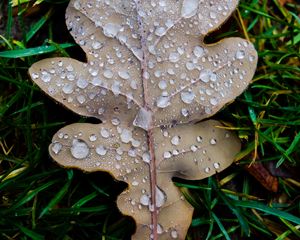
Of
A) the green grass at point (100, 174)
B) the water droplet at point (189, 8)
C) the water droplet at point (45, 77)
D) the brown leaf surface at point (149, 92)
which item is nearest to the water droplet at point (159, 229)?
the brown leaf surface at point (149, 92)

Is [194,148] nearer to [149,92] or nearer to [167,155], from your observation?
[167,155]

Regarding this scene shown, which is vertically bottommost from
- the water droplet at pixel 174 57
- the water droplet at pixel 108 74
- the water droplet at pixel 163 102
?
the water droplet at pixel 163 102

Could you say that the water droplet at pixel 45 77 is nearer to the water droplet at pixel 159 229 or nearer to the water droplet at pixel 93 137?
the water droplet at pixel 93 137

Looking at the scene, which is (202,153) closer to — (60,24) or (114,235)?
(114,235)

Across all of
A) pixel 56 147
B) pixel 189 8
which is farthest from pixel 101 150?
pixel 189 8

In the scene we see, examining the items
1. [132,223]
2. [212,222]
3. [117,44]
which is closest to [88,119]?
[117,44]

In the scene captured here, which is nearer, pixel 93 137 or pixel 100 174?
pixel 93 137

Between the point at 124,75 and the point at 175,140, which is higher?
the point at 124,75
